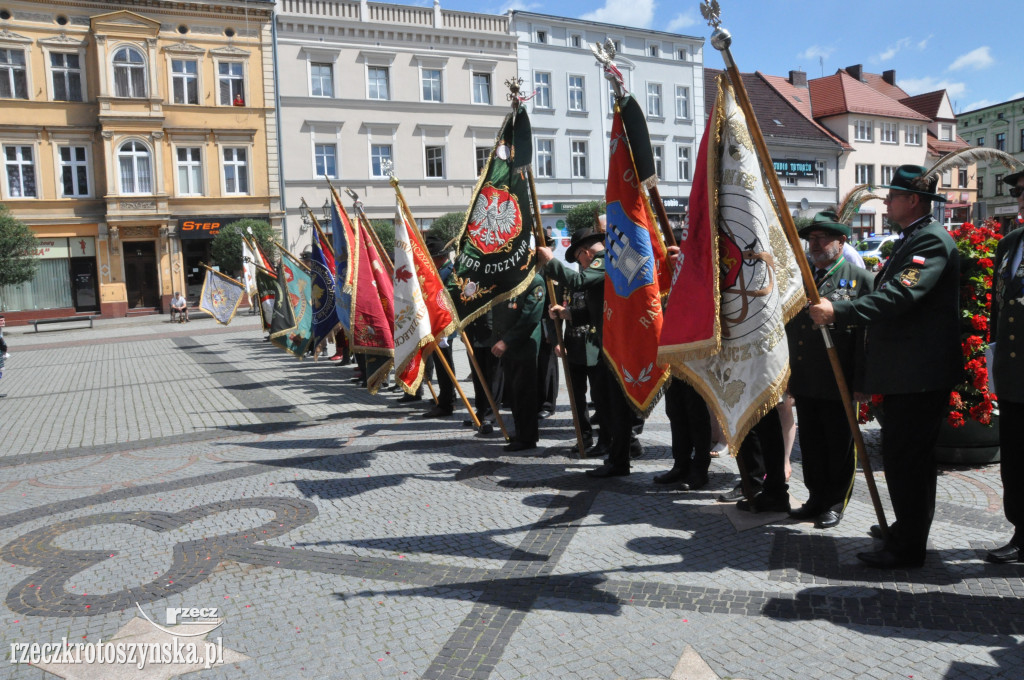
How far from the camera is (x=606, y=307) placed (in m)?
5.91

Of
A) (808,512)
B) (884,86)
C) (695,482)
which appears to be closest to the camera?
(808,512)

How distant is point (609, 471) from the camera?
6.39 meters

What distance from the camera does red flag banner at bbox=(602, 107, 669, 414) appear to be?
18.3ft

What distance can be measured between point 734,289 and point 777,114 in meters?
45.4

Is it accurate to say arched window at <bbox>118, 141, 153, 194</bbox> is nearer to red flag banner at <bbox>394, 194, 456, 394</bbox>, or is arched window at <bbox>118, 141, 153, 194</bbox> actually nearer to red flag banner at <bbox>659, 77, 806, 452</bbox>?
red flag banner at <bbox>394, 194, 456, 394</bbox>

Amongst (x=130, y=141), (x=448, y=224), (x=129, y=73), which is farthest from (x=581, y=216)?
(x=129, y=73)

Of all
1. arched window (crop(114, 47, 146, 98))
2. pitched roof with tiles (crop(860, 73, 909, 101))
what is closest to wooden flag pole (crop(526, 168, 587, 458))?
arched window (crop(114, 47, 146, 98))

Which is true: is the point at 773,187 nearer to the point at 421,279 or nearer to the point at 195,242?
the point at 421,279

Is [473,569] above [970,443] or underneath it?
underneath

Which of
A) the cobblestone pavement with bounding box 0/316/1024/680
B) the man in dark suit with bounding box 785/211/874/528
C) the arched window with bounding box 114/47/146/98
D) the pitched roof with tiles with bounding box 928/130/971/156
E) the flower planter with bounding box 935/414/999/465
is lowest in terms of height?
the cobblestone pavement with bounding box 0/316/1024/680

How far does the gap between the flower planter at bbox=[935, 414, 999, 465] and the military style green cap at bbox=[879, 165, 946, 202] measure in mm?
2595

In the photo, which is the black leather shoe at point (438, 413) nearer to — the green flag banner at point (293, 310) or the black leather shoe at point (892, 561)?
the green flag banner at point (293, 310)

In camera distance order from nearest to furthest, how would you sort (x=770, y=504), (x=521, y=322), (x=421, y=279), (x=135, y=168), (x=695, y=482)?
(x=770, y=504)
(x=695, y=482)
(x=521, y=322)
(x=421, y=279)
(x=135, y=168)

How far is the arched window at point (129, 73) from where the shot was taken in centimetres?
3212
